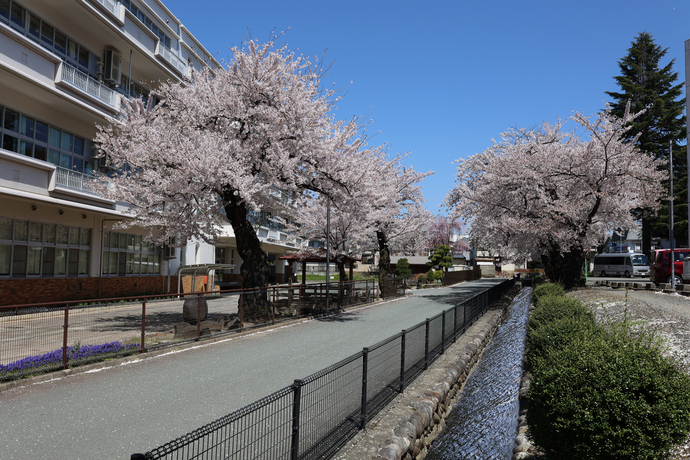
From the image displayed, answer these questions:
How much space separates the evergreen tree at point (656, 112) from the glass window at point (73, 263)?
4618 centimetres

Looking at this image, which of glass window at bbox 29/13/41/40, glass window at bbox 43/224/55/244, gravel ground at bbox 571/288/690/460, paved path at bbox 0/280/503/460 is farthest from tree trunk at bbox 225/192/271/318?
glass window at bbox 29/13/41/40

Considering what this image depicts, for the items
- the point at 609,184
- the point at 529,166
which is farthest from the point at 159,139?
the point at 609,184

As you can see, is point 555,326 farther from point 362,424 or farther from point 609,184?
point 609,184

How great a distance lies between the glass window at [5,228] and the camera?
55.4 feet

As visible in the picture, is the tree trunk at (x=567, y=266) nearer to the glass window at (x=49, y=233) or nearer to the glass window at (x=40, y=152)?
the glass window at (x=49, y=233)

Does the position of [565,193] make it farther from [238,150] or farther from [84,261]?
[84,261]

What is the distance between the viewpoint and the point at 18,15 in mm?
17688

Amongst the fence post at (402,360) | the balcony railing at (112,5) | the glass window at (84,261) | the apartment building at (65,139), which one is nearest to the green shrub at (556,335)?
the fence post at (402,360)

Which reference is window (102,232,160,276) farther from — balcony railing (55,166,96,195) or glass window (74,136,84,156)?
glass window (74,136,84,156)

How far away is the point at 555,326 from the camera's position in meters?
7.75

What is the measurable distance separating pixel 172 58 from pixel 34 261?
1530 cm

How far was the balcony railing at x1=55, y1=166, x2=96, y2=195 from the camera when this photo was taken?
18.2 meters

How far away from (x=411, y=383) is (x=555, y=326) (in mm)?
2811

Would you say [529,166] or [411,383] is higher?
[529,166]
